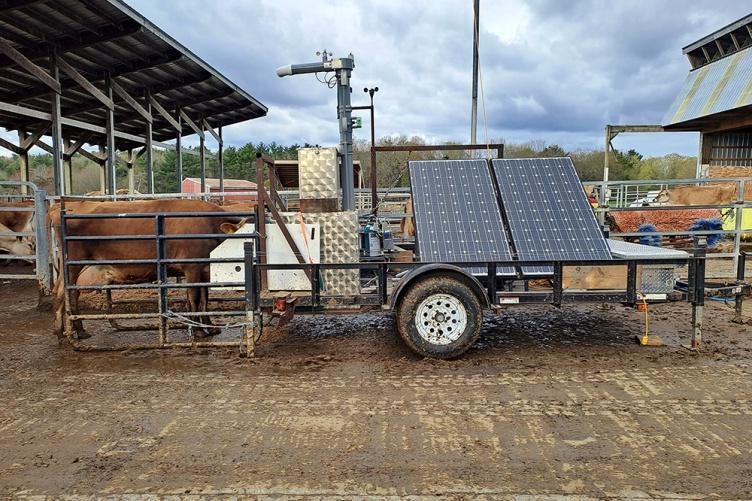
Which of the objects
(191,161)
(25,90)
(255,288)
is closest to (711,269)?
(255,288)

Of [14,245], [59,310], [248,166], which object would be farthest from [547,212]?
[248,166]

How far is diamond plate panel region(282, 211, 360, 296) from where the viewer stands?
20.0 feet

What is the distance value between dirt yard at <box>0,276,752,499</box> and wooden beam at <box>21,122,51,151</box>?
11.9m

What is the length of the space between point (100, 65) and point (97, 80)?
2.58ft

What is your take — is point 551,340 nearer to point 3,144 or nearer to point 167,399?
point 167,399

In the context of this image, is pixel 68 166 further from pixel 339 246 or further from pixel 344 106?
pixel 339 246

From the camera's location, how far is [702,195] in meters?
20.2

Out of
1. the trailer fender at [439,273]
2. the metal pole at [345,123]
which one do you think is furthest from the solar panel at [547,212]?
the metal pole at [345,123]

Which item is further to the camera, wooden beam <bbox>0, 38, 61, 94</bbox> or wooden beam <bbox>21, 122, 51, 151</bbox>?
wooden beam <bbox>21, 122, 51, 151</bbox>

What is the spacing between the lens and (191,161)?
5659cm

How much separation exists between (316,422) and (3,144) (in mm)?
16890

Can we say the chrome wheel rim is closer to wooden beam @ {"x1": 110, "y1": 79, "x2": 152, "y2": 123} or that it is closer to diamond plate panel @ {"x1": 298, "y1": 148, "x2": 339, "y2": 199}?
diamond plate panel @ {"x1": 298, "y1": 148, "x2": 339, "y2": 199}

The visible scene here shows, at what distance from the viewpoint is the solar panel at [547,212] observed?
601 centimetres

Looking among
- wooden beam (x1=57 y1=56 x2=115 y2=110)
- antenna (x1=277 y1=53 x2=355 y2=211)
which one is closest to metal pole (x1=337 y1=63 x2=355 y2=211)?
antenna (x1=277 y1=53 x2=355 y2=211)
